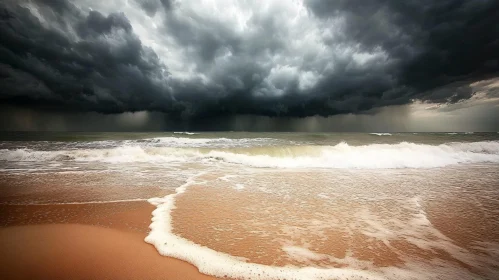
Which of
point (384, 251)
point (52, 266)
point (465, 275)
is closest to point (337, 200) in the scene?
point (384, 251)

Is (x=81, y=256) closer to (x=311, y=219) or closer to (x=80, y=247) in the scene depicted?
(x=80, y=247)

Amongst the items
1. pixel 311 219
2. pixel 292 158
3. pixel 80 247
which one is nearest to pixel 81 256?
pixel 80 247

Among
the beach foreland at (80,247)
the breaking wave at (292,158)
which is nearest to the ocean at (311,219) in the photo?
the beach foreland at (80,247)

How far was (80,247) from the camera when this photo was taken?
3264mm

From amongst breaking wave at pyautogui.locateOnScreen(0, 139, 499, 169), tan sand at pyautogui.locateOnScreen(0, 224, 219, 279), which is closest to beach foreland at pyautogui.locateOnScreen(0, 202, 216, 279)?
tan sand at pyautogui.locateOnScreen(0, 224, 219, 279)

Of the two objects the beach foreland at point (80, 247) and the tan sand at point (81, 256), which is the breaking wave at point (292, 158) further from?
the tan sand at point (81, 256)

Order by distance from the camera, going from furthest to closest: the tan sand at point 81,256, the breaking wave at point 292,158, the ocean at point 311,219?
the breaking wave at point 292,158 → the ocean at point 311,219 → the tan sand at point 81,256

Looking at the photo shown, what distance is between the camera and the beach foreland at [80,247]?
8.89 ft

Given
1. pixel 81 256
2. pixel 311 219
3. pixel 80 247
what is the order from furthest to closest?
pixel 311 219
pixel 80 247
pixel 81 256

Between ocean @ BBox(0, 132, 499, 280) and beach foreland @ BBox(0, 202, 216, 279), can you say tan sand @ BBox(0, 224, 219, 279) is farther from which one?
ocean @ BBox(0, 132, 499, 280)

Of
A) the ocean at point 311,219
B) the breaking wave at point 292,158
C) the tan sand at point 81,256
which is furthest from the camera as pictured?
the breaking wave at point 292,158

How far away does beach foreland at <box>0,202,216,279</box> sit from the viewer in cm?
271

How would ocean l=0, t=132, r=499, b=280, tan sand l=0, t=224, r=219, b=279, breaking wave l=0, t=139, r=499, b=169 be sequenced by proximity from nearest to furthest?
1. tan sand l=0, t=224, r=219, b=279
2. ocean l=0, t=132, r=499, b=280
3. breaking wave l=0, t=139, r=499, b=169

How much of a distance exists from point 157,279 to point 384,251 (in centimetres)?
319
